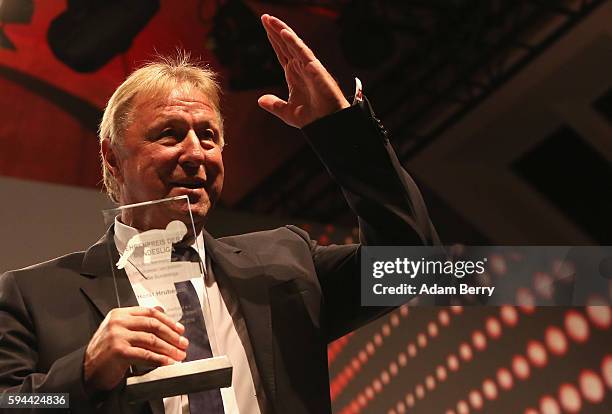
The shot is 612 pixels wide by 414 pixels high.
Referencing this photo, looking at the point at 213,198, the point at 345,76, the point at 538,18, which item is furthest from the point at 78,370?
the point at 538,18

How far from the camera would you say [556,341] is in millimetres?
2357

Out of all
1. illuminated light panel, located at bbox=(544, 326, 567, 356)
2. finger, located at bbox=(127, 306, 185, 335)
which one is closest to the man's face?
finger, located at bbox=(127, 306, 185, 335)

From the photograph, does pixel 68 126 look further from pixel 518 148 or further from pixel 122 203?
pixel 518 148

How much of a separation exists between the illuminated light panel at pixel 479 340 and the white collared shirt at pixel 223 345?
1.56 metres

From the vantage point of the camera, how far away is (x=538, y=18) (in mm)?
3305

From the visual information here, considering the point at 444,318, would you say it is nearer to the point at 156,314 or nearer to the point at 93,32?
the point at 93,32

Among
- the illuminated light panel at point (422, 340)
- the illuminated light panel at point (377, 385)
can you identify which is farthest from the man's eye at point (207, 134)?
the illuminated light panel at point (377, 385)

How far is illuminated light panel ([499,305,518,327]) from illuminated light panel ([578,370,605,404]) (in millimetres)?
285

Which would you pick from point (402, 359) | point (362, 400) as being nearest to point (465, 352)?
point (402, 359)

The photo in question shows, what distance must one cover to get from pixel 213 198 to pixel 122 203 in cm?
19

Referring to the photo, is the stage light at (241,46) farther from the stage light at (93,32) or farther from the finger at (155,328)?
the finger at (155,328)

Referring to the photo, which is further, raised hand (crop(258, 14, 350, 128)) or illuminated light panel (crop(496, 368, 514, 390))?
illuminated light panel (crop(496, 368, 514, 390))

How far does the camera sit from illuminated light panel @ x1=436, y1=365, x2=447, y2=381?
2.55m

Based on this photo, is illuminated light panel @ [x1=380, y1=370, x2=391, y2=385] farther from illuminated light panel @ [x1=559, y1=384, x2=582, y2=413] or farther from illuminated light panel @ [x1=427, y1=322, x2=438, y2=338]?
illuminated light panel @ [x1=559, y1=384, x2=582, y2=413]
